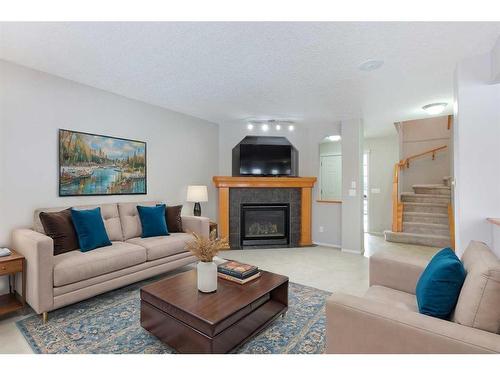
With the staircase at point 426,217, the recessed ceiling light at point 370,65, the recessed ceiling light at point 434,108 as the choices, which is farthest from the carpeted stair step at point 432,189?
the recessed ceiling light at point 370,65

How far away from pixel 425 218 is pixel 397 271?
438 cm

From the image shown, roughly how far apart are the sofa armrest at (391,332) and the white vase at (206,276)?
89 cm

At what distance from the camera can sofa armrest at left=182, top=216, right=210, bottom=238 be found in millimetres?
3561

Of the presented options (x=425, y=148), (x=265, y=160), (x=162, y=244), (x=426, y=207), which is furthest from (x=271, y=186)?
(x=425, y=148)

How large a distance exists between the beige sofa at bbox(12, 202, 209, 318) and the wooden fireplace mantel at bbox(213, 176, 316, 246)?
120 cm

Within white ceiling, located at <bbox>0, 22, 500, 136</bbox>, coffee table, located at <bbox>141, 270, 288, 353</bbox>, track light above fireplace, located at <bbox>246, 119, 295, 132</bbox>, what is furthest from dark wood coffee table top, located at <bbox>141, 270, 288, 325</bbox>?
track light above fireplace, located at <bbox>246, 119, 295, 132</bbox>

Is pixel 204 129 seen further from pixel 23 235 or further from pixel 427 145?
pixel 427 145

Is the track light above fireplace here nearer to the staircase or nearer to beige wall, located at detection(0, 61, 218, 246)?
beige wall, located at detection(0, 61, 218, 246)

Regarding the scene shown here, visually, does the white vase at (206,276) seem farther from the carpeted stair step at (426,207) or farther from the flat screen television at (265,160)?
the carpeted stair step at (426,207)

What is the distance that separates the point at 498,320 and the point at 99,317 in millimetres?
2712

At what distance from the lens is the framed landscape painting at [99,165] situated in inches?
117

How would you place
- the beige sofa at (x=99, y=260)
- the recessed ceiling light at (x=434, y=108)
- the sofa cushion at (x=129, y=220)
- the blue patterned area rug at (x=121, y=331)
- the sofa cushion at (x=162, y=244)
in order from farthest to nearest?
the recessed ceiling light at (x=434, y=108)
the sofa cushion at (x=129, y=220)
the sofa cushion at (x=162, y=244)
the beige sofa at (x=99, y=260)
the blue patterned area rug at (x=121, y=331)

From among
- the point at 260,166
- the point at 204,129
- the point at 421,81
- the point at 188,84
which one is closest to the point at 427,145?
the point at 421,81

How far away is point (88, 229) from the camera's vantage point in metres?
2.62
